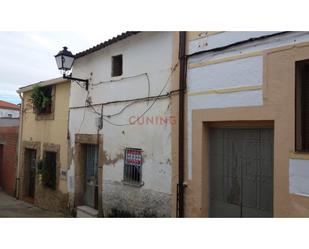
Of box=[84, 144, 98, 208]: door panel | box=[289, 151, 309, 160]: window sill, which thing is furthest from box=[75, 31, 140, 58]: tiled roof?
box=[289, 151, 309, 160]: window sill

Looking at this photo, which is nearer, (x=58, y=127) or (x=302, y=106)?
(x=302, y=106)

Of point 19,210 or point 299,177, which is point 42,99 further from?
point 299,177

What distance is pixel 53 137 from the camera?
930cm

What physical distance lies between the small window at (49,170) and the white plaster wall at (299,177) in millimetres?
7134

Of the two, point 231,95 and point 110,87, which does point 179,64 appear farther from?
point 110,87

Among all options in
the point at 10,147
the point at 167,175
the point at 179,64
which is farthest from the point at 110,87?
the point at 10,147

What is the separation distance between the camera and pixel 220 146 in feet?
16.0

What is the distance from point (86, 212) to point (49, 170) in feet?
8.79

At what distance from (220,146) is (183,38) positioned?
2.02 m

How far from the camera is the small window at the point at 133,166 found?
6.14 metres

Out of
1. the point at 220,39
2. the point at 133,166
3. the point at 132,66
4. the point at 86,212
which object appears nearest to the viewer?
the point at 220,39

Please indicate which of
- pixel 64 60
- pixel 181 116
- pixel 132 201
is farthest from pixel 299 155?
pixel 64 60

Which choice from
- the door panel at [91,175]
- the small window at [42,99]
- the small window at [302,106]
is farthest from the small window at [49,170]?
the small window at [302,106]

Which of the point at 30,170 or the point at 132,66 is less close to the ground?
the point at 132,66
